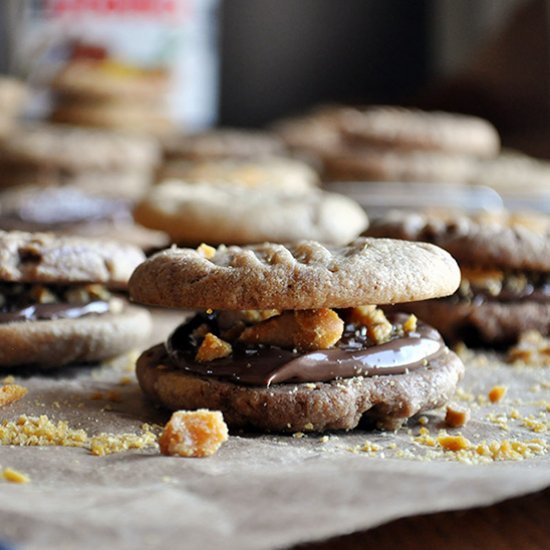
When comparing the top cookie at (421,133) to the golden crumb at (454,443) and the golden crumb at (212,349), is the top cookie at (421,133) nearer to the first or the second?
the golden crumb at (212,349)

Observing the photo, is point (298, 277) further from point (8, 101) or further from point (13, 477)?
point (8, 101)

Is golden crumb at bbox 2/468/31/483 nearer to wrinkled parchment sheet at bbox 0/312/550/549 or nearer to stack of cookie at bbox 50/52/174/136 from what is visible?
wrinkled parchment sheet at bbox 0/312/550/549

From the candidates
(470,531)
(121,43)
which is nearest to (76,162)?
(470,531)

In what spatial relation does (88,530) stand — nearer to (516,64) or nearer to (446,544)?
(446,544)

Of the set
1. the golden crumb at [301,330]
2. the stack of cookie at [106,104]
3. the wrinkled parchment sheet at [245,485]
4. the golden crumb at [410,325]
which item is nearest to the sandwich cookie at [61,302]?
the wrinkled parchment sheet at [245,485]

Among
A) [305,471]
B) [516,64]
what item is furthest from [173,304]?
[516,64]

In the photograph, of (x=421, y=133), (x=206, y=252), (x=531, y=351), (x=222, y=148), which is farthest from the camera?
(x=222, y=148)
